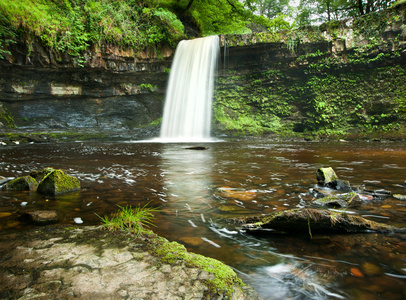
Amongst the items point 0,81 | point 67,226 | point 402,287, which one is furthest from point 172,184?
point 0,81

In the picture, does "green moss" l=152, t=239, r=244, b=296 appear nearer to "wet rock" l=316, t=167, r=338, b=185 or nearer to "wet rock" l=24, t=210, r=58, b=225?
"wet rock" l=24, t=210, r=58, b=225

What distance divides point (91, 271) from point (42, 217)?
1.29 metres

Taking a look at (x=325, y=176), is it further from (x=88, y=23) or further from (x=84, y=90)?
(x=84, y=90)

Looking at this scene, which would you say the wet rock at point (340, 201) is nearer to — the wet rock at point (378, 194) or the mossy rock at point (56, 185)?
the wet rock at point (378, 194)

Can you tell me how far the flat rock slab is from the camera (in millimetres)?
1065

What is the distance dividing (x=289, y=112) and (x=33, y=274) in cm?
1775

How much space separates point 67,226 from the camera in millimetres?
1946

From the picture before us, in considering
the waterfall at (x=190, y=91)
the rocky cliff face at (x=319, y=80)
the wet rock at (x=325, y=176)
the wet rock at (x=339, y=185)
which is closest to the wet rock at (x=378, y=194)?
the wet rock at (x=339, y=185)

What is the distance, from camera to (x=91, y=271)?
48.7 inches

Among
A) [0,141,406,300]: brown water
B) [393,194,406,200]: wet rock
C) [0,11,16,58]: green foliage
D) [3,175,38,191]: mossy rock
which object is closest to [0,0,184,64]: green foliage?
[0,11,16,58]: green foliage

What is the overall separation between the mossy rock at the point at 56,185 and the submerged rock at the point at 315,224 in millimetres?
2494

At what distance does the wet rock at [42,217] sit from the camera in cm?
214

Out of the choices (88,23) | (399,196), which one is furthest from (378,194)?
(88,23)

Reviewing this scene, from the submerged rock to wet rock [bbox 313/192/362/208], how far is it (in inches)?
23.9
